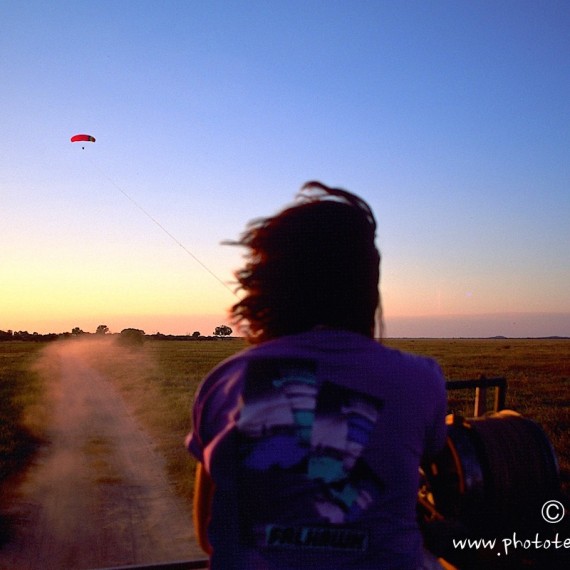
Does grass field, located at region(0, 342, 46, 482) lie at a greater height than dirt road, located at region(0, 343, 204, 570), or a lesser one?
lesser

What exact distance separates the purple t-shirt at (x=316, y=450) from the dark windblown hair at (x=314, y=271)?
0.44 feet

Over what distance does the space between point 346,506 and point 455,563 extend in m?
1.46

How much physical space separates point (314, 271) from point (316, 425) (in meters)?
0.43

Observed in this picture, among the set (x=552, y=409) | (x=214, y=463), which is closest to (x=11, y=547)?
(x=214, y=463)

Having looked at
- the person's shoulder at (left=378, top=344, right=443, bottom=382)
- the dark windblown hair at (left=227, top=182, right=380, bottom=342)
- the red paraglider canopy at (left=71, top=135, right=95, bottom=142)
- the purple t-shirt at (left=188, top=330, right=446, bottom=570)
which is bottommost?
the purple t-shirt at (left=188, top=330, right=446, bottom=570)

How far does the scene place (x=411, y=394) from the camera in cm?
145

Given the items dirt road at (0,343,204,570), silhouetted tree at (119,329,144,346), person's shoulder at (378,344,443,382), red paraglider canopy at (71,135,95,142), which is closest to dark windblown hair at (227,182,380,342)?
person's shoulder at (378,344,443,382)

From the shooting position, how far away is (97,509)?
673 cm

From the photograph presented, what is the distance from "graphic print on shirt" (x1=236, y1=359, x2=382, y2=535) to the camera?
1.34 m

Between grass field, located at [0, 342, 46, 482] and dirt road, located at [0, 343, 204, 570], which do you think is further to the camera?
grass field, located at [0, 342, 46, 482]

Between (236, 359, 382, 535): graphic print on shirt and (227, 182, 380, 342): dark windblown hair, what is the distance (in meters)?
0.22

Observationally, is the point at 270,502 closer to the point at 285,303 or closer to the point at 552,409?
the point at 285,303

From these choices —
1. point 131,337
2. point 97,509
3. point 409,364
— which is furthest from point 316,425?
point 131,337

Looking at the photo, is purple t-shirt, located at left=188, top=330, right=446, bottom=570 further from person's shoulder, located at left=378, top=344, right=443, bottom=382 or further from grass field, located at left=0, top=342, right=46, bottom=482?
grass field, located at left=0, top=342, right=46, bottom=482
